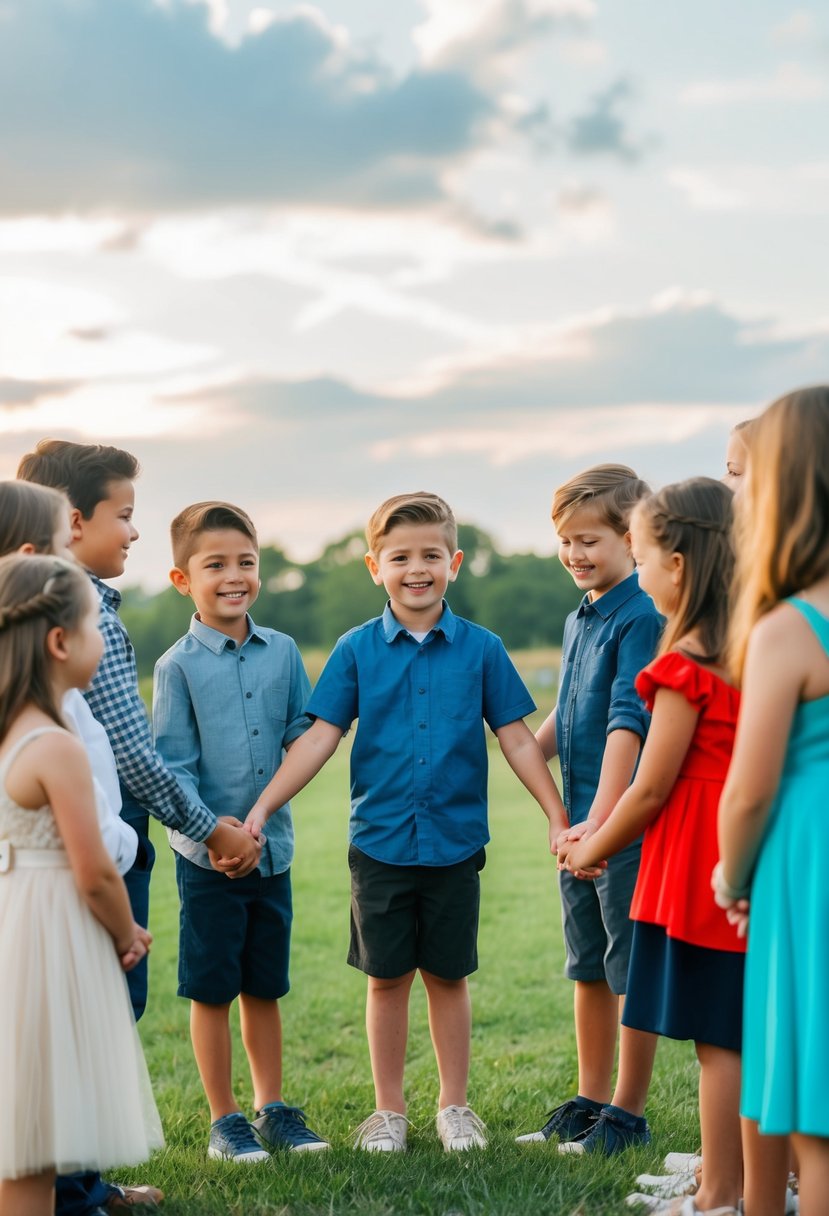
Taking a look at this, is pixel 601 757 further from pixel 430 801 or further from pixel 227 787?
pixel 227 787

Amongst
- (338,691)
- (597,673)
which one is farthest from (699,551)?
(338,691)

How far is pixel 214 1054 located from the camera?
14.3 ft

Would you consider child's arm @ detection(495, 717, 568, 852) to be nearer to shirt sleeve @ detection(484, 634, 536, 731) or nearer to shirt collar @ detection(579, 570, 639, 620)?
shirt sleeve @ detection(484, 634, 536, 731)

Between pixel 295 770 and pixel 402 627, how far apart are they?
23.7 inches

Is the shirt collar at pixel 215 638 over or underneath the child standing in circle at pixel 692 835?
over

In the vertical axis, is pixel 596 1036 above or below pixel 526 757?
below

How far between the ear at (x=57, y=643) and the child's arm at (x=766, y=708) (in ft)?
5.30

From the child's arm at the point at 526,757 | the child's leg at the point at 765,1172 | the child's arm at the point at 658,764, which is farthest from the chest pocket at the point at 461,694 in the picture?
the child's leg at the point at 765,1172

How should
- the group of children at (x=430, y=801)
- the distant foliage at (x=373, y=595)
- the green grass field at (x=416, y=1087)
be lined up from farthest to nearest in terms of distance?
the distant foliage at (x=373, y=595)
the green grass field at (x=416, y=1087)
the group of children at (x=430, y=801)

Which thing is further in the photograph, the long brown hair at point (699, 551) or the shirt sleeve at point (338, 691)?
the shirt sleeve at point (338, 691)

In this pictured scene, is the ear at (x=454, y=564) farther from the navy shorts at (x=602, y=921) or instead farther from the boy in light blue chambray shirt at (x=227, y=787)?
the navy shorts at (x=602, y=921)

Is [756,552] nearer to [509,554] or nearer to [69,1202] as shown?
[69,1202]

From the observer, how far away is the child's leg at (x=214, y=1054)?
4.33m

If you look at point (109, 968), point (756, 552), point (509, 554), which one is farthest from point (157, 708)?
point (509, 554)
